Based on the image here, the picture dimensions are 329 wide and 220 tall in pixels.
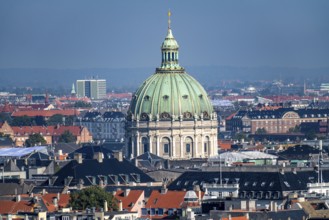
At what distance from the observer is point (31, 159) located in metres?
127

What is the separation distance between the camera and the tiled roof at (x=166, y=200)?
88500 millimetres

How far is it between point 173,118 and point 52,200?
50.1 metres

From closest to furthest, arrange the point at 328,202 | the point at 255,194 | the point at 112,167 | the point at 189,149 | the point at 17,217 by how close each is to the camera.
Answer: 1. the point at 17,217
2. the point at 328,202
3. the point at 255,194
4. the point at 112,167
5. the point at 189,149

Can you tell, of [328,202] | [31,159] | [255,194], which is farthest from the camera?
[31,159]

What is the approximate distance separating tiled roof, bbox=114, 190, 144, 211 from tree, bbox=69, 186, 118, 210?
A: 79 cm

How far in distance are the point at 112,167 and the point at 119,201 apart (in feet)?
70.4

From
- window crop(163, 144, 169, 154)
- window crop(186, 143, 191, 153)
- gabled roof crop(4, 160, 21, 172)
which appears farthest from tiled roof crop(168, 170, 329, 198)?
window crop(163, 144, 169, 154)

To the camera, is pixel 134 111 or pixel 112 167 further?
pixel 134 111

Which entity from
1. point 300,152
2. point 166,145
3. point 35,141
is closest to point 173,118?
point 166,145

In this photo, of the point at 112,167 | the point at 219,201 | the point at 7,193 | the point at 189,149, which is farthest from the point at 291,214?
the point at 189,149

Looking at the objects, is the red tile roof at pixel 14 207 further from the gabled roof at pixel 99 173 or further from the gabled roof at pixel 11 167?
the gabled roof at pixel 11 167

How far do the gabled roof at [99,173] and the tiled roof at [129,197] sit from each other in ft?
36.7

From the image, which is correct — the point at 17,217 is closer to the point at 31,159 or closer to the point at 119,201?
the point at 119,201

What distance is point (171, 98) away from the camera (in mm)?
138875
